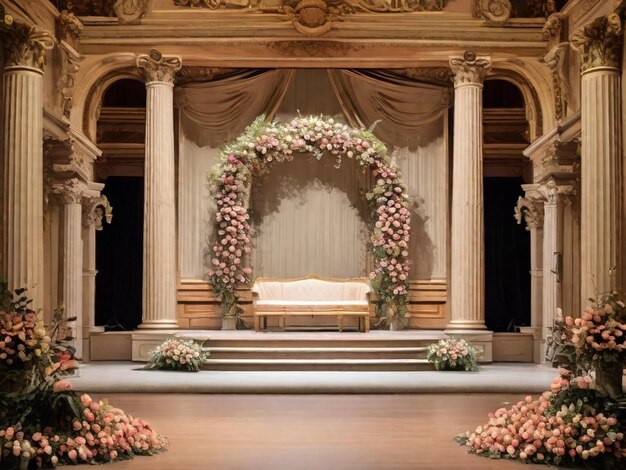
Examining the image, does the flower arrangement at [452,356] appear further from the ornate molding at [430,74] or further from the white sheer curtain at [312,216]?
the ornate molding at [430,74]

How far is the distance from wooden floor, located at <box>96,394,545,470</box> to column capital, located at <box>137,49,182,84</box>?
552 cm

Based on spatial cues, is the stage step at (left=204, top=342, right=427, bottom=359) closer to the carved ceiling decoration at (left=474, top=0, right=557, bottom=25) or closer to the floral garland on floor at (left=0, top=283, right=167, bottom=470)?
the carved ceiling decoration at (left=474, top=0, right=557, bottom=25)

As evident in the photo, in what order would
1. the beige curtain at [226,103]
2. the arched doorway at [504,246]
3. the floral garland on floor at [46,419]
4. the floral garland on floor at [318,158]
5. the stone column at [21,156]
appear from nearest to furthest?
the floral garland on floor at [46,419] < the stone column at [21,156] < the floral garland on floor at [318,158] < the beige curtain at [226,103] < the arched doorway at [504,246]

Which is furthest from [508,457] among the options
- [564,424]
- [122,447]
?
[122,447]

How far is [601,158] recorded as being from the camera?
10.7 metres

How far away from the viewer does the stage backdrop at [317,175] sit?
53.5 ft

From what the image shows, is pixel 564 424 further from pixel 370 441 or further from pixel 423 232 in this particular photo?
pixel 423 232

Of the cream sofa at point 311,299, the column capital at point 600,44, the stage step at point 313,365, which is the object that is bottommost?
the stage step at point 313,365

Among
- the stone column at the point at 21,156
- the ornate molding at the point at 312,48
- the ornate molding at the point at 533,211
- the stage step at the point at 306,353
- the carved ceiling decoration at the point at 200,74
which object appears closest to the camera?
the stone column at the point at 21,156

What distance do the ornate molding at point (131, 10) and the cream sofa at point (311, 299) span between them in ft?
14.8

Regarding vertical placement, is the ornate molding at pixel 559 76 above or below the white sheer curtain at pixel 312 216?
above

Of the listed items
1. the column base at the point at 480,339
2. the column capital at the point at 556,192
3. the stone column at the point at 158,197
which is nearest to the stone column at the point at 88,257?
the stone column at the point at 158,197

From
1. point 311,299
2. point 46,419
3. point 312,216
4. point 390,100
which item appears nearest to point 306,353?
point 311,299

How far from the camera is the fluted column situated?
1411 centimetres
